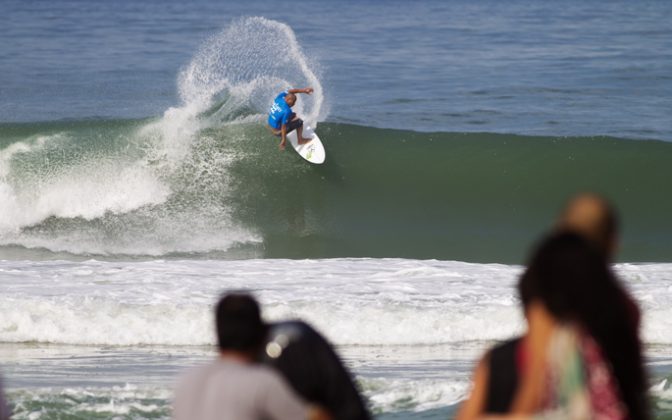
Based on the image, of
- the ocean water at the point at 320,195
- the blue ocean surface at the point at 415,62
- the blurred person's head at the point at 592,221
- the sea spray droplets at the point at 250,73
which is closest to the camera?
the blurred person's head at the point at 592,221

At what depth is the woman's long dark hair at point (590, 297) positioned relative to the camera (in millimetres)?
2754

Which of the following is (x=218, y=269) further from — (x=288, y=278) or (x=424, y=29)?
(x=424, y=29)

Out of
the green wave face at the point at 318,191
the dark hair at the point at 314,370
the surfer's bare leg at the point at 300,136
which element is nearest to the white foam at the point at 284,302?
the green wave face at the point at 318,191

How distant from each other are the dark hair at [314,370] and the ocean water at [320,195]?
2933mm

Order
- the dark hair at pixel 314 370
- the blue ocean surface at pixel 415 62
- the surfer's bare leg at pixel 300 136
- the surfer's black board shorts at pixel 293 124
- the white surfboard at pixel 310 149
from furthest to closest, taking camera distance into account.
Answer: the blue ocean surface at pixel 415 62
the white surfboard at pixel 310 149
the surfer's bare leg at pixel 300 136
the surfer's black board shorts at pixel 293 124
the dark hair at pixel 314 370

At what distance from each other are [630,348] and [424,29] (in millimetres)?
36776

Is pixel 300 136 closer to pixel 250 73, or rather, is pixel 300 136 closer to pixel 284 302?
pixel 250 73

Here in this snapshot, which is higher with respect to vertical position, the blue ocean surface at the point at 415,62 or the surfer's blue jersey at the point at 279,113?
the surfer's blue jersey at the point at 279,113

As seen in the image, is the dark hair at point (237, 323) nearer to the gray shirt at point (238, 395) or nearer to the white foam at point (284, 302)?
the gray shirt at point (238, 395)

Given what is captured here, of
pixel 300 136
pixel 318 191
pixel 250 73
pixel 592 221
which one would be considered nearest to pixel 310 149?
pixel 300 136

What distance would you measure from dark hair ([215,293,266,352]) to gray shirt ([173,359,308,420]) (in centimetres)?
5

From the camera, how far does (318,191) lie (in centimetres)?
1678

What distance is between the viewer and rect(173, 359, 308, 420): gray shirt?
3.06 metres

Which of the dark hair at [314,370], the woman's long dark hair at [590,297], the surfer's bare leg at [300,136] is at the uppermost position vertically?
the woman's long dark hair at [590,297]
